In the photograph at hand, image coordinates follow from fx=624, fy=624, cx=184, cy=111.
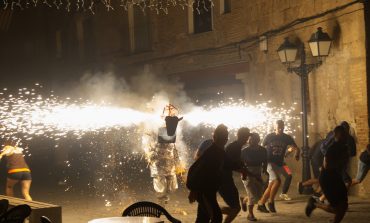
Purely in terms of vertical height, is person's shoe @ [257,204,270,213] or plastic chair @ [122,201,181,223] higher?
plastic chair @ [122,201,181,223]

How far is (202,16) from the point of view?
20422mm

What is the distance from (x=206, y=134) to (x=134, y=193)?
521 centimetres

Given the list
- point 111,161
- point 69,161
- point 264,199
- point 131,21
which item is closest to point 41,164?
point 69,161

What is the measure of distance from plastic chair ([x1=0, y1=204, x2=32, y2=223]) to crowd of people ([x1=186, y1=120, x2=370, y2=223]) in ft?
8.78

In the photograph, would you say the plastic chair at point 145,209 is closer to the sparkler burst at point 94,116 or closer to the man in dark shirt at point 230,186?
the man in dark shirt at point 230,186

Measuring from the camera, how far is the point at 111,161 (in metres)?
24.7

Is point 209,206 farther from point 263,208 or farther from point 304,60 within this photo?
point 304,60

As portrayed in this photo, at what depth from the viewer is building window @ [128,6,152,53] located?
74.7ft

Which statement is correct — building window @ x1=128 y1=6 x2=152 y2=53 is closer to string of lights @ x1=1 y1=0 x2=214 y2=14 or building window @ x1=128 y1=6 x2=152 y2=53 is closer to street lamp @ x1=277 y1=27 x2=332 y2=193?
string of lights @ x1=1 y1=0 x2=214 y2=14

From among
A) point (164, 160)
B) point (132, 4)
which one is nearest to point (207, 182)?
point (164, 160)

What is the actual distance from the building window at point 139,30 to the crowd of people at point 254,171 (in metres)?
10.8

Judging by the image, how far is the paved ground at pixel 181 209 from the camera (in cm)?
1105

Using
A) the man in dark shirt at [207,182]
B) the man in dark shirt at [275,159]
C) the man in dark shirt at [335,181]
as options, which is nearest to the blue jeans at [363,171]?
the man in dark shirt at [275,159]

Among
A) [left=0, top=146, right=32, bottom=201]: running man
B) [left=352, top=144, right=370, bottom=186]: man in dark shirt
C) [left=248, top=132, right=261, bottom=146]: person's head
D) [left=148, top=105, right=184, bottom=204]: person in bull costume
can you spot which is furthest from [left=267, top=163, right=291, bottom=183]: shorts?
[left=0, top=146, right=32, bottom=201]: running man
